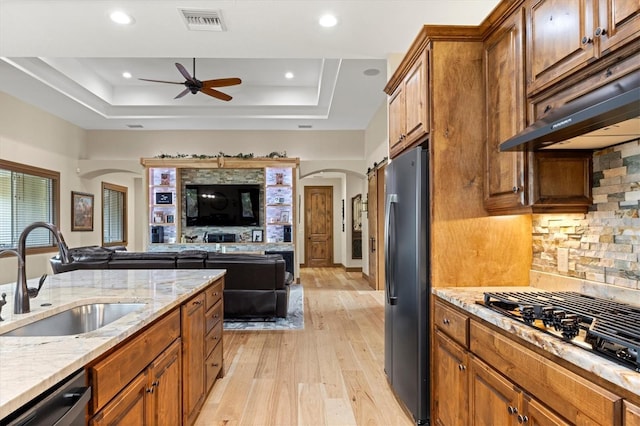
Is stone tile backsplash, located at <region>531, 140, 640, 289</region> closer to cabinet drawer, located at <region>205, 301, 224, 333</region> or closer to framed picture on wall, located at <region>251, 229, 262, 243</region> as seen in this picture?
cabinet drawer, located at <region>205, 301, 224, 333</region>

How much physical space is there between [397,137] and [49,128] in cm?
696

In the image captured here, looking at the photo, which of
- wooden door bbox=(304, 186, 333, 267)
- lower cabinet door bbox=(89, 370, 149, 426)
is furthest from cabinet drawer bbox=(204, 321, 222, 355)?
wooden door bbox=(304, 186, 333, 267)

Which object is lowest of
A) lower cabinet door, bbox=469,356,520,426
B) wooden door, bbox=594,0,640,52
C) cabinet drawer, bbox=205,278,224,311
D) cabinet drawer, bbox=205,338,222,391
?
cabinet drawer, bbox=205,338,222,391

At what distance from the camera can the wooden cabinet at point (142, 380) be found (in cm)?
126

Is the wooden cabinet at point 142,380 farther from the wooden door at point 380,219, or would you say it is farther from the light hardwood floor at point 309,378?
the wooden door at point 380,219

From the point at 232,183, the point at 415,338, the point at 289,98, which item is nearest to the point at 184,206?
the point at 232,183

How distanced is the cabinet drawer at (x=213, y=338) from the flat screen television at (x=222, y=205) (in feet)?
17.6

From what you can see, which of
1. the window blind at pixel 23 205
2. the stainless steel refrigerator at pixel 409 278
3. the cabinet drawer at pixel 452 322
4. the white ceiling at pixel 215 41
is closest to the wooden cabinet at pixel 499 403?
the cabinet drawer at pixel 452 322

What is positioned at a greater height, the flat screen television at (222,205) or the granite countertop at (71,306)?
the flat screen television at (222,205)

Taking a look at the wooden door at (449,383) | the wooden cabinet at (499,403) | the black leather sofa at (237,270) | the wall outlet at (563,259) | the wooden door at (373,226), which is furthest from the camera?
the wooden door at (373,226)

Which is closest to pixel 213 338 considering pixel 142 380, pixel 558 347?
pixel 142 380

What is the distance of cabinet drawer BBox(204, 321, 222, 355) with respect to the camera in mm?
2672

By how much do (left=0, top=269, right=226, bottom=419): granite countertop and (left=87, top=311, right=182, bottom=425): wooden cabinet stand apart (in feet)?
0.23

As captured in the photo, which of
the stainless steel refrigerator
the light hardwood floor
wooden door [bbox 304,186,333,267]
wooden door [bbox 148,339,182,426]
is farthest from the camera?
wooden door [bbox 304,186,333,267]
